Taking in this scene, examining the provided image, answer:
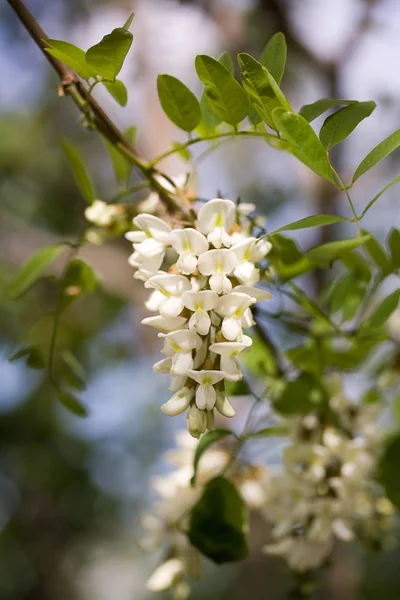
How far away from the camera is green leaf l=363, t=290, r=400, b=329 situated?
407 millimetres

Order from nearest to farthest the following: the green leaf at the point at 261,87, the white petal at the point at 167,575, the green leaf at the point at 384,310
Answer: the green leaf at the point at 261,87, the green leaf at the point at 384,310, the white petal at the point at 167,575

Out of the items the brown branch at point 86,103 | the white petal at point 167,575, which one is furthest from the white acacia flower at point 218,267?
the white petal at point 167,575

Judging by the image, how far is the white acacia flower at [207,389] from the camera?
0.30m

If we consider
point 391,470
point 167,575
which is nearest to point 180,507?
point 167,575

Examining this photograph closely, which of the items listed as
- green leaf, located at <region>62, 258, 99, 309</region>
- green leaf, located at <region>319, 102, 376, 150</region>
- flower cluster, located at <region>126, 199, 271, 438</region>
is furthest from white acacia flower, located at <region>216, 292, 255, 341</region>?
green leaf, located at <region>62, 258, 99, 309</region>

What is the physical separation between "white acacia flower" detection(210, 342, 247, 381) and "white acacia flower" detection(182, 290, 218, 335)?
11 mm

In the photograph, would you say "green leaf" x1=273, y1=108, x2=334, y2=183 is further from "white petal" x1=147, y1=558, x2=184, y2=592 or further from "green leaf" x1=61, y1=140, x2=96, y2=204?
"white petal" x1=147, y1=558, x2=184, y2=592

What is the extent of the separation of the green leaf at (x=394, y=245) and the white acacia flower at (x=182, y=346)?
196 millimetres

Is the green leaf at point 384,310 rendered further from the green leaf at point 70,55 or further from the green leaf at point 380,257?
the green leaf at point 70,55

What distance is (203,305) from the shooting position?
1.03 ft

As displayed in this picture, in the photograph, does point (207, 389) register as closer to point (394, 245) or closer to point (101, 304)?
point (394, 245)

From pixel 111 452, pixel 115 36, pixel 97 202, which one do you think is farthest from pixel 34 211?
pixel 115 36

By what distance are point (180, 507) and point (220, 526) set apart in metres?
0.09

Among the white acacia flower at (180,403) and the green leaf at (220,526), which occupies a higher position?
the white acacia flower at (180,403)
